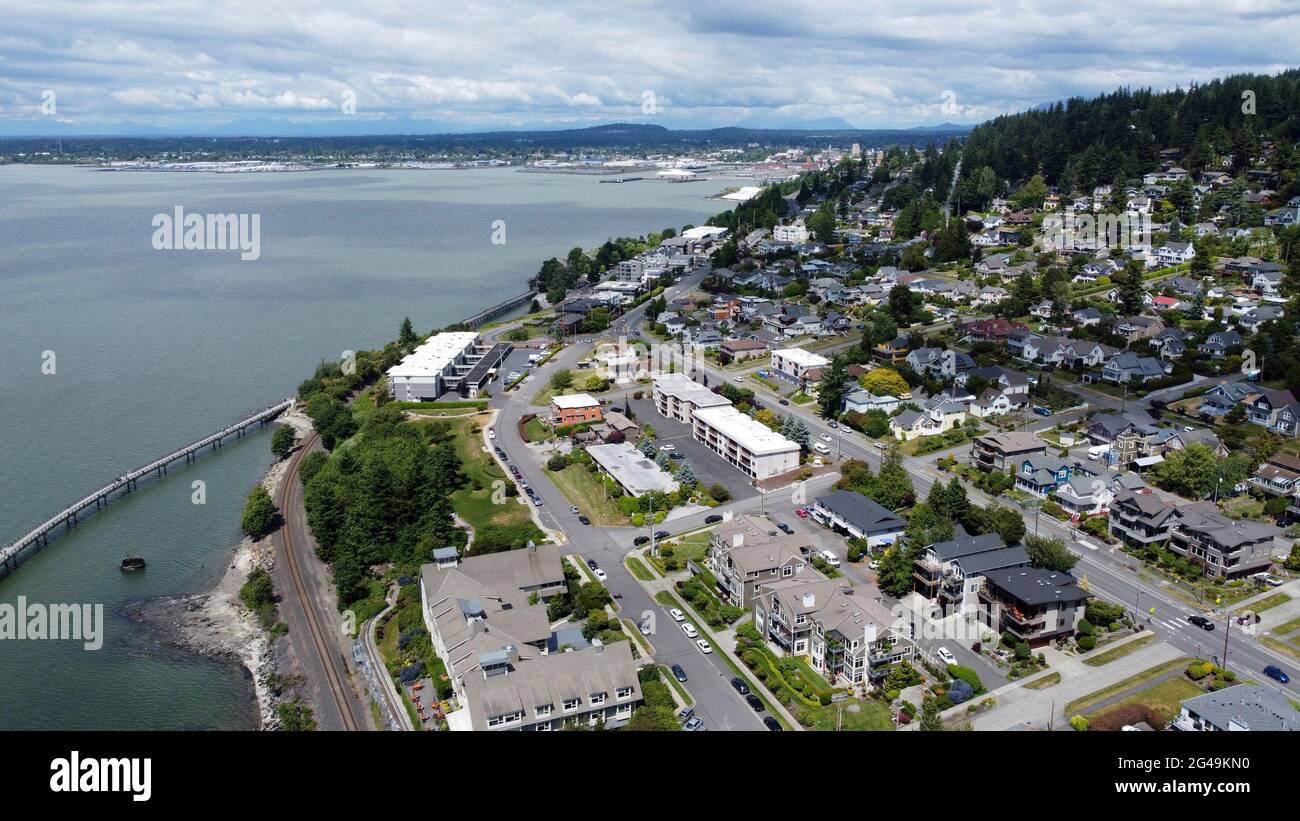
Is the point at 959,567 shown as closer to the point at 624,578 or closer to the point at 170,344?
the point at 624,578

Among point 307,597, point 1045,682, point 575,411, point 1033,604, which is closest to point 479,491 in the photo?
point 575,411

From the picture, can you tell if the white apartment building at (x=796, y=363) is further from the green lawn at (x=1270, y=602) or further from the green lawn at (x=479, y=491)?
the green lawn at (x=1270, y=602)

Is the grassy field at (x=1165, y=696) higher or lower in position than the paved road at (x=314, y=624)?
higher

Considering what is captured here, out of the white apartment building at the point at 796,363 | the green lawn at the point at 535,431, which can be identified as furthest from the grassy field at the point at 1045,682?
the white apartment building at the point at 796,363

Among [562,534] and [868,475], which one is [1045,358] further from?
[562,534]

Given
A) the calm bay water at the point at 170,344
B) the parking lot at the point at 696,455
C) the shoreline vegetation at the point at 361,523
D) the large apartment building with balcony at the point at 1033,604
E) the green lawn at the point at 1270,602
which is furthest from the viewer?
the parking lot at the point at 696,455

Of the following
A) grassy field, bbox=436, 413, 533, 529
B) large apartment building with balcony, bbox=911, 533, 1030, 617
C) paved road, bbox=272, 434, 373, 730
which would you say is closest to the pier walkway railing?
paved road, bbox=272, 434, 373, 730

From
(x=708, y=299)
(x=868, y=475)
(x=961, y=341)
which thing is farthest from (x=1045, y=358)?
(x=708, y=299)

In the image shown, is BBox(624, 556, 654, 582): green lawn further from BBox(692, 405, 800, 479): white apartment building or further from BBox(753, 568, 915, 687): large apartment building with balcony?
BBox(692, 405, 800, 479): white apartment building
